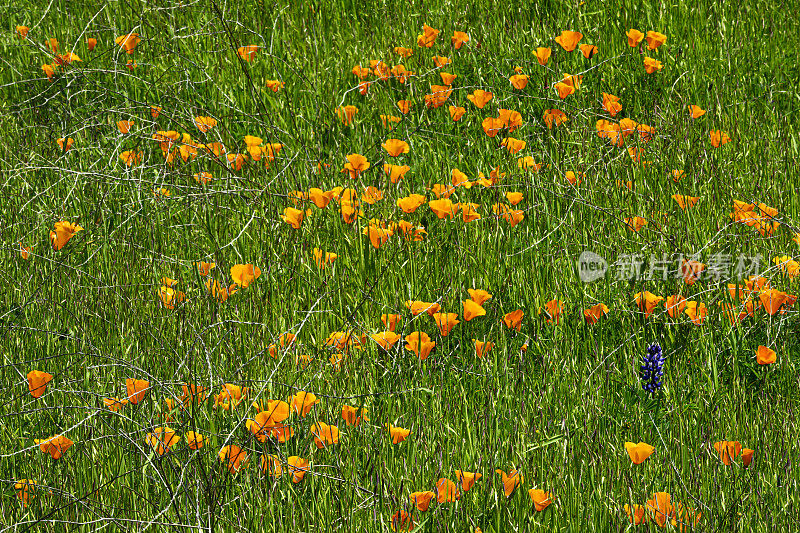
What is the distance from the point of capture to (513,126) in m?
3.66

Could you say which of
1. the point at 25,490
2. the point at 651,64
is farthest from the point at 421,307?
the point at 651,64

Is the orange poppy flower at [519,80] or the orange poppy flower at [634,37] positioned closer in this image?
the orange poppy flower at [519,80]

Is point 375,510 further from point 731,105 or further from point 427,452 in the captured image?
point 731,105

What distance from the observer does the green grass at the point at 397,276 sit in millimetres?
2072

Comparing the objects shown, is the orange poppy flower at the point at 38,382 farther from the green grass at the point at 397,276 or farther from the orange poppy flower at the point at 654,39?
the orange poppy flower at the point at 654,39

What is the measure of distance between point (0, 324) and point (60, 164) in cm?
113

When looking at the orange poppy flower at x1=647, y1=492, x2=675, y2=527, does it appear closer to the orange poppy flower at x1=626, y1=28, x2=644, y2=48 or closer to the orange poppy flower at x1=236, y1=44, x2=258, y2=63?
the orange poppy flower at x1=626, y1=28, x2=644, y2=48

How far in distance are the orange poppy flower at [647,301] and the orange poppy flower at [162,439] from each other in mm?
1392

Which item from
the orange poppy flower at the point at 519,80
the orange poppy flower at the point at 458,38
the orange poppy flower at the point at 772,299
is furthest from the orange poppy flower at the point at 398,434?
the orange poppy flower at the point at 458,38

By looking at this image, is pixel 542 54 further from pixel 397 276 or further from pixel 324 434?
pixel 324 434

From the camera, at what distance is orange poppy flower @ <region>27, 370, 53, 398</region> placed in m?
2.18

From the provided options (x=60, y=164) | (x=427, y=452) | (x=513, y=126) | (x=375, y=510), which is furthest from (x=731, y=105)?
(x=60, y=164)

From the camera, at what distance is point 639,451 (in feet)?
6.40

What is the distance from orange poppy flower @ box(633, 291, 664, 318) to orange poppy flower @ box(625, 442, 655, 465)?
71 centimetres
